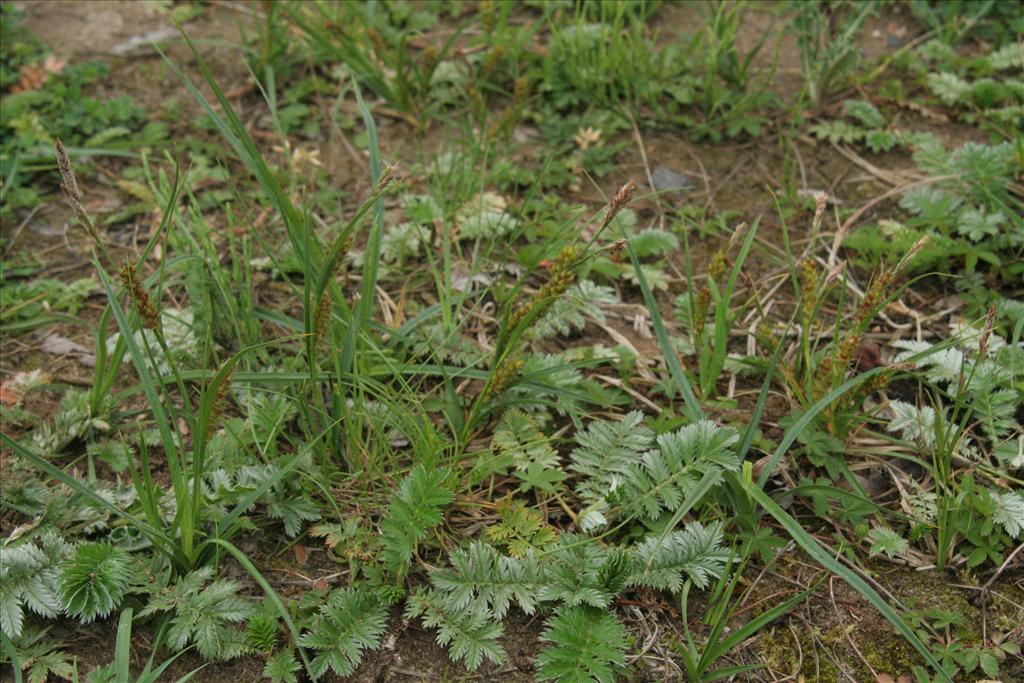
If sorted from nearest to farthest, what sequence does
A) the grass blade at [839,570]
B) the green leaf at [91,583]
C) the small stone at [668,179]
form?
1. the grass blade at [839,570]
2. the green leaf at [91,583]
3. the small stone at [668,179]

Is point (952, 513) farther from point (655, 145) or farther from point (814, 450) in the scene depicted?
point (655, 145)

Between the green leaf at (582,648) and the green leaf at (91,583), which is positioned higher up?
the green leaf at (91,583)

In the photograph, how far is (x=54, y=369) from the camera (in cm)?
249

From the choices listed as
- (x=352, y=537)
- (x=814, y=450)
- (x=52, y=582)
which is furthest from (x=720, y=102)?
(x=52, y=582)

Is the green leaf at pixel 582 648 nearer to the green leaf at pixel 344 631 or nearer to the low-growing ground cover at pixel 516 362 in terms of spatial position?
the low-growing ground cover at pixel 516 362

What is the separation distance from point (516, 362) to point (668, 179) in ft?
4.62

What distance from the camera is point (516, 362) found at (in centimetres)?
198

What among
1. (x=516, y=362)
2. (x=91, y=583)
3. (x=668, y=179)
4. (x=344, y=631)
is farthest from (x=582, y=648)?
(x=668, y=179)

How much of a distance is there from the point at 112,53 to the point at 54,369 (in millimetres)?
1651

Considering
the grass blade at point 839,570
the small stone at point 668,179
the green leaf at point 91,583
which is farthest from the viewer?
the small stone at point 668,179

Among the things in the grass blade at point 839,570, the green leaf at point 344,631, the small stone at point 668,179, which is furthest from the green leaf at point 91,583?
the small stone at point 668,179

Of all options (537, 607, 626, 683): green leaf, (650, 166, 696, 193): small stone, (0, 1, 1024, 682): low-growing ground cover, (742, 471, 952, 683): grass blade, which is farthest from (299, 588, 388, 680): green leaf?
(650, 166, 696, 193): small stone

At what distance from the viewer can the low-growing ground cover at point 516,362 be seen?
1.89 meters

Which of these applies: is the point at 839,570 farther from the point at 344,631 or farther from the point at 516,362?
the point at 344,631
